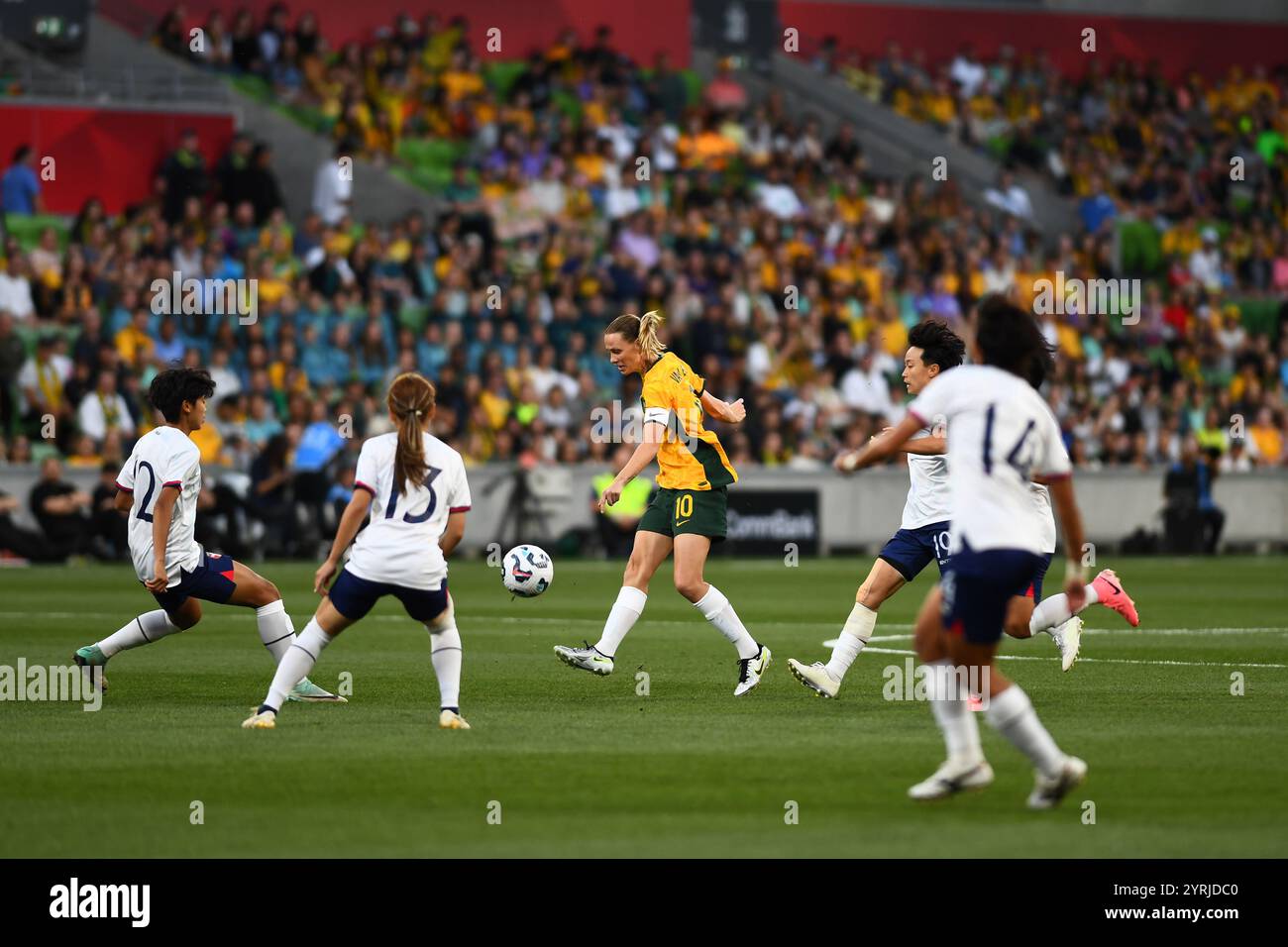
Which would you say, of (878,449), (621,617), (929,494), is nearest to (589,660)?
(621,617)

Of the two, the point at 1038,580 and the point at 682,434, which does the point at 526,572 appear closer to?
the point at 682,434

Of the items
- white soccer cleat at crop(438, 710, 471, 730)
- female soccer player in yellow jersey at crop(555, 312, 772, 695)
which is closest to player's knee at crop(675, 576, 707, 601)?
female soccer player in yellow jersey at crop(555, 312, 772, 695)

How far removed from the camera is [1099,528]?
33.0m

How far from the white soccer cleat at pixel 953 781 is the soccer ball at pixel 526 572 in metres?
4.95

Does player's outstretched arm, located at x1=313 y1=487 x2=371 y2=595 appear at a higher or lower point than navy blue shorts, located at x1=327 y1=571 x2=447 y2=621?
higher

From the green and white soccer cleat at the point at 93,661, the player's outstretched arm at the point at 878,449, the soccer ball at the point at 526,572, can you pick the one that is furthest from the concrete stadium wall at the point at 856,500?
the player's outstretched arm at the point at 878,449

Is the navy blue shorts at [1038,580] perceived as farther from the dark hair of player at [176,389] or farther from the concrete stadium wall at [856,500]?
the concrete stadium wall at [856,500]

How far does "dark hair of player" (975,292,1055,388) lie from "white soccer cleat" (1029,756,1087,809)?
5.41ft

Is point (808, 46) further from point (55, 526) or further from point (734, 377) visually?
point (55, 526)

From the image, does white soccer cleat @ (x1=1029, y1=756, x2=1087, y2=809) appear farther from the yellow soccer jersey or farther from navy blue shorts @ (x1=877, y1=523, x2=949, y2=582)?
the yellow soccer jersey

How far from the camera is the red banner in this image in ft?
109

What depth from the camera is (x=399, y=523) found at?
10758 mm

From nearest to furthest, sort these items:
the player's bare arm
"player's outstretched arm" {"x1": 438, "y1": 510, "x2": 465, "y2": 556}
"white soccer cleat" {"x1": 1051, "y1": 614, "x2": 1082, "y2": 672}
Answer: "player's outstretched arm" {"x1": 438, "y1": 510, "x2": 465, "y2": 556}
the player's bare arm
"white soccer cleat" {"x1": 1051, "y1": 614, "x2": 1082, "y2": 672}
